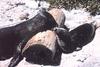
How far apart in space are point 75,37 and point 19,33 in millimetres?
1293

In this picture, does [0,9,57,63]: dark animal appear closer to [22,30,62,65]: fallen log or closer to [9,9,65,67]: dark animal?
[9,9,65,67]: dark animal

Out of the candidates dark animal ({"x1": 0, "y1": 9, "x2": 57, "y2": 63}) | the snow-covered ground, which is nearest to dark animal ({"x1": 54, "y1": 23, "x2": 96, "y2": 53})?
the snow-covered ground

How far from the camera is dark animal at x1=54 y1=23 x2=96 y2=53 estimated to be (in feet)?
22.3

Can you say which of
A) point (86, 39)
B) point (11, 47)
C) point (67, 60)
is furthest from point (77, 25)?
point (11, 47)

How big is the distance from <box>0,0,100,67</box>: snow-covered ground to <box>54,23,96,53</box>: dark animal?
0.41 feet

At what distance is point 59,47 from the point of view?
6.81 meters

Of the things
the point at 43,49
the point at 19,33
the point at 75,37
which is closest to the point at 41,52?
the point at 43,49

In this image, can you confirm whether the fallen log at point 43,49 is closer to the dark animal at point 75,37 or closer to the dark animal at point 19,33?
the dark animal at point 75,37

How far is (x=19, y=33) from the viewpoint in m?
6.86

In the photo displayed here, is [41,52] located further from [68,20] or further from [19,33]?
[68,20]

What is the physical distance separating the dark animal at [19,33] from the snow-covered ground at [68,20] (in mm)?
253

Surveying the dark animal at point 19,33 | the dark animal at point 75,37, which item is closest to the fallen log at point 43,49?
the dark animal at point 75,37

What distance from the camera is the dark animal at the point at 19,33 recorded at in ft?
22.2

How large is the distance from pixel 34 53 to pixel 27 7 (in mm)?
2308
